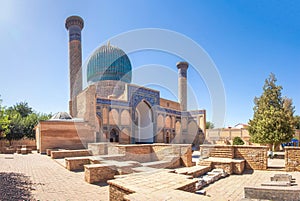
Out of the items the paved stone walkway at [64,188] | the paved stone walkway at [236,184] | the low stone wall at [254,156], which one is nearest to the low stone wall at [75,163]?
the paved stone walkway at [64,188]

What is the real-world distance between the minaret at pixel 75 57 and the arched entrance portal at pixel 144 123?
682 cm

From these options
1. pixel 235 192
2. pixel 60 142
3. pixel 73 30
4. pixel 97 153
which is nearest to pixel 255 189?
pixel 235 192

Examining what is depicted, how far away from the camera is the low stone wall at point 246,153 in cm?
791

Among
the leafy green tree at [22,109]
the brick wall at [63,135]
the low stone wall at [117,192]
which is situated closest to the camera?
the low stone wall at [117,192]

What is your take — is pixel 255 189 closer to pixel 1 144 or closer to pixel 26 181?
pixel 26 181

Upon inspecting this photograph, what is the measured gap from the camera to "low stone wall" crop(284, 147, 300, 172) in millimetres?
7466

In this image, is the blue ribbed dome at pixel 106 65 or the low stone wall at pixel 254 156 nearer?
the low stone wall at pixel 254 156

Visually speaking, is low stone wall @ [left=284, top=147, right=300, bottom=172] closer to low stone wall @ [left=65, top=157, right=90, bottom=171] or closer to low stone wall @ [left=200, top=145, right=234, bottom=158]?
low stone wall @ [left=200, top=145, right=234, bottom=158]

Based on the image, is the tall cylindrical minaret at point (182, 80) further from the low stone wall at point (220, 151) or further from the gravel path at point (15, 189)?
the gravel path at point (15, 189)

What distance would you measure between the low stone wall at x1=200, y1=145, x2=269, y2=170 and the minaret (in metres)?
16.3

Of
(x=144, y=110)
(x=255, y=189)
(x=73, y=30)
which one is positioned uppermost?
(x=73, y=30)

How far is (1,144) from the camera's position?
21.5m

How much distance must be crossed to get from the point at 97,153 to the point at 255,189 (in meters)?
8.29

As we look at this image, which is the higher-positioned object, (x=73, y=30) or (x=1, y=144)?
(x=73, y=30)
